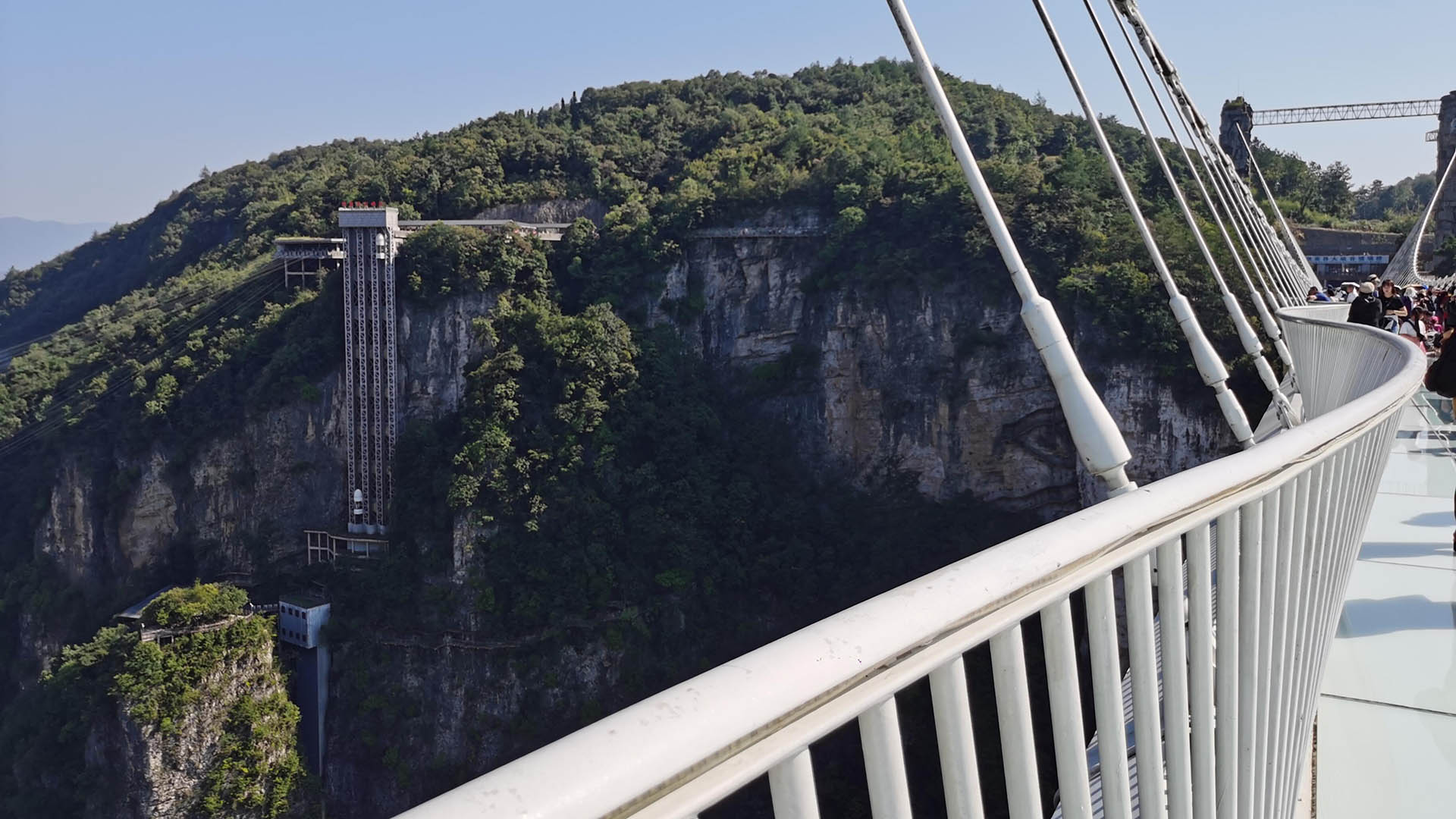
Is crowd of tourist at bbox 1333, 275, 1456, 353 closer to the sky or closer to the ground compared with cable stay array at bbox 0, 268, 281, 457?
closer to the ground

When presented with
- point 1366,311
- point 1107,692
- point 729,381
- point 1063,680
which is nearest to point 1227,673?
point 1107,692

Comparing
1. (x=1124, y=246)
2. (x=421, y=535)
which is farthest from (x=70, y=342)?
(x=1124, y=246)

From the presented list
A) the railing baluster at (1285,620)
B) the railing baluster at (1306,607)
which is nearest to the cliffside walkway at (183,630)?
the railing baluster at (1306,607)

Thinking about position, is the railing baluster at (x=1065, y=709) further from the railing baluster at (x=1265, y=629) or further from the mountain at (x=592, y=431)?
the mountain at (x=592, y=431)

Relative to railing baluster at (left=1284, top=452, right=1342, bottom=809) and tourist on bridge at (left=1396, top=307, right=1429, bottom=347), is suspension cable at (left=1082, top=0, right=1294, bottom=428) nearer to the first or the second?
tourist on bridge at (left=1396, top=307, right=1429, bottom=347)

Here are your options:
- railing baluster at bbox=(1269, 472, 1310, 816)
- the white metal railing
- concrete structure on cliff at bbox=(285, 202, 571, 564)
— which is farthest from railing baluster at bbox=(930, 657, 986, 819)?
concrete structure on cliff at bbox=(285, 202, 571, 564)
